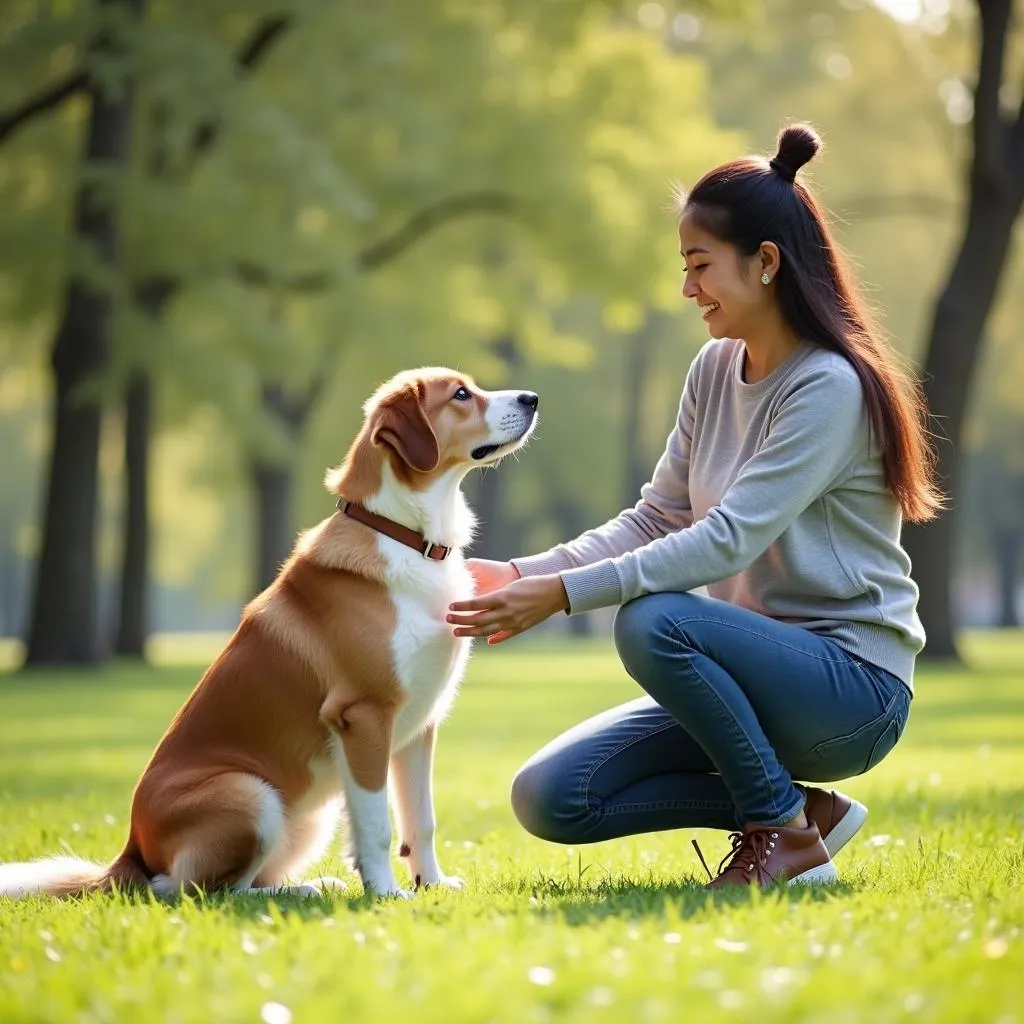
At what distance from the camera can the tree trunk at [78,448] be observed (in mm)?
17922

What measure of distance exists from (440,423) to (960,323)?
1338 centimetres

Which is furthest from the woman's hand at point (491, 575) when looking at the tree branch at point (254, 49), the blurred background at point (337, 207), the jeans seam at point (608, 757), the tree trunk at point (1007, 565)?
the tree trunk at point (1007, 565)

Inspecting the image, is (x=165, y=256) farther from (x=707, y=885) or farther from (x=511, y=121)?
(x=707, y=885)

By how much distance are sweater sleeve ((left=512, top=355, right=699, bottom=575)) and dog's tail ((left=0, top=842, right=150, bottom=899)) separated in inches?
60.6

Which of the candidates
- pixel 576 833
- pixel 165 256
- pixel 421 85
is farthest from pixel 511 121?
pixel 576 833

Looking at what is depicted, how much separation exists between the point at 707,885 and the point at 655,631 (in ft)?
2.51

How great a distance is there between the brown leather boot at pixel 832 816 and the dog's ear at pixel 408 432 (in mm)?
1572

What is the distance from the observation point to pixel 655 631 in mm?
4359

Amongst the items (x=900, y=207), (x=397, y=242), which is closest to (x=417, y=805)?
(x=397, y=242)

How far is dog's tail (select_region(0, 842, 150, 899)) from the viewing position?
4.52 meters

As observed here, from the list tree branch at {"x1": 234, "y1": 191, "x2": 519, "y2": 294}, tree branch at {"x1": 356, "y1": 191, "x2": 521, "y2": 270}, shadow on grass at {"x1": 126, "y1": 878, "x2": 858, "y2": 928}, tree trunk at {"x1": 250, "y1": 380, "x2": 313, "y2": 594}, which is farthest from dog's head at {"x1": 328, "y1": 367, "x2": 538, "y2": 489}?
tree trunk at {"x1": 250, "y1": 380, "x2": 313, "y2": 594}

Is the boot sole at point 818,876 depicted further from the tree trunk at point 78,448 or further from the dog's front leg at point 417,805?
the tree trunk at point 78,448

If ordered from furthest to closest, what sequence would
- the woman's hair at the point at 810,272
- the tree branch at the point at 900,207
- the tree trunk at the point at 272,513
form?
the tree branch at the point at 900,207
the tree trunk at the point at 272,513
the woman's hair at the point at 810,272

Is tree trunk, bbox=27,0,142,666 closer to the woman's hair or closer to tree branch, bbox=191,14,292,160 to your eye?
tree branch, bbox=191,14,292,160
